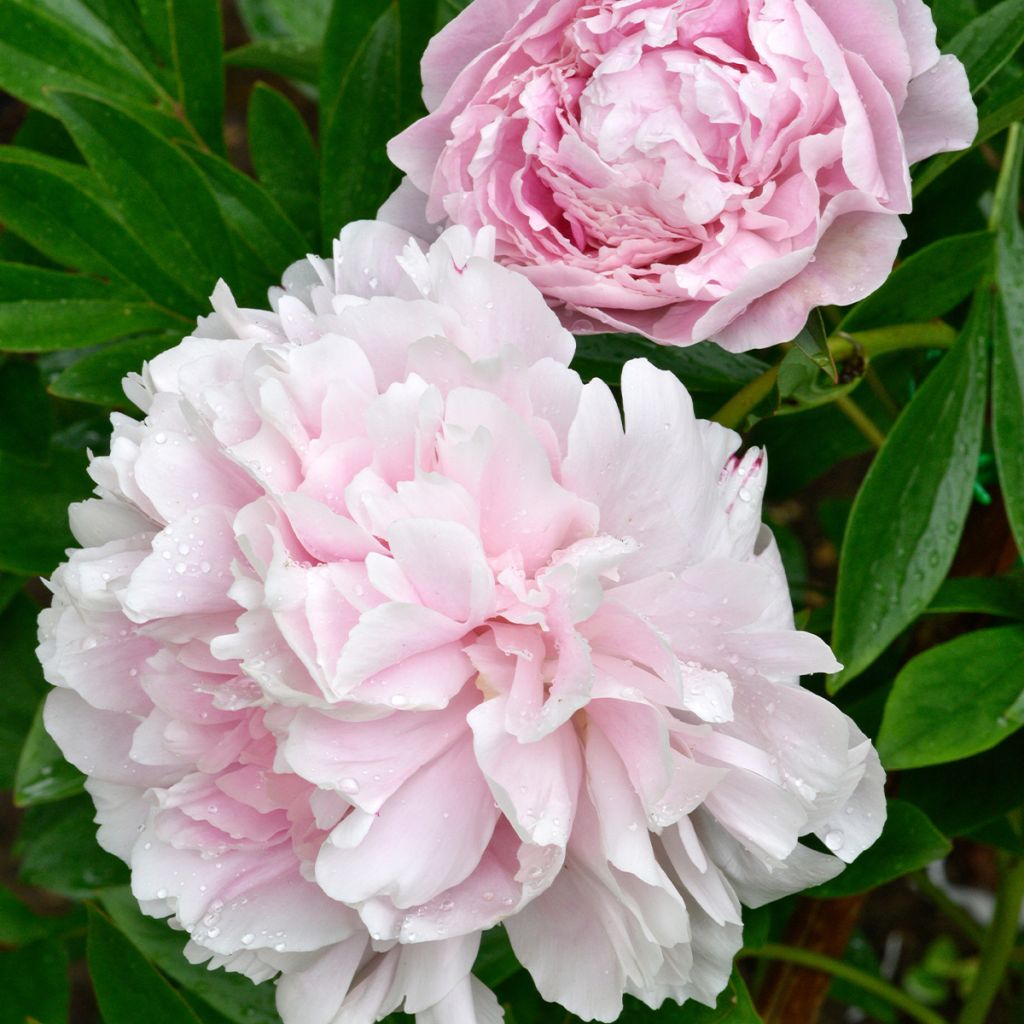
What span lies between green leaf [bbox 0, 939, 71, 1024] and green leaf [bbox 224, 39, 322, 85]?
0.57 m

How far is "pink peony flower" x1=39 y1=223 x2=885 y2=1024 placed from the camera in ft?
1.28

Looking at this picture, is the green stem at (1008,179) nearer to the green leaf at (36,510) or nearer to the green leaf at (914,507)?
the green leaf at (914,507)

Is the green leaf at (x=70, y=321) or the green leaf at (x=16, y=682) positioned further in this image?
the green leaf at (x=16, y=682)

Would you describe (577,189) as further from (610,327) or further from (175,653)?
(175,653)

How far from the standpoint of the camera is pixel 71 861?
27.6 inches

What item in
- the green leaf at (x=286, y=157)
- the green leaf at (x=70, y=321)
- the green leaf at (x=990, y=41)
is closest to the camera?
the green leaf at (x=990, y=41)

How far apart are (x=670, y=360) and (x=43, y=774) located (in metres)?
0.39

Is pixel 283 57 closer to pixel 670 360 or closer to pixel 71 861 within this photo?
pixel 670 360

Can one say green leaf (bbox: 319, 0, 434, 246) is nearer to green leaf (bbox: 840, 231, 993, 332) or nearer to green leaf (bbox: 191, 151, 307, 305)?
green leaf (bbox: 191, 151, 307, 305)

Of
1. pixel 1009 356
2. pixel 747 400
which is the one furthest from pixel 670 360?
pixel 1009 356

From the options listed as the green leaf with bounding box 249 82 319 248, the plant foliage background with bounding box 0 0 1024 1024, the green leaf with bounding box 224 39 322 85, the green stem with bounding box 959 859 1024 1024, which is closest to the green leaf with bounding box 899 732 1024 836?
the plant foliage background with bounding box 0 0 1024 1024

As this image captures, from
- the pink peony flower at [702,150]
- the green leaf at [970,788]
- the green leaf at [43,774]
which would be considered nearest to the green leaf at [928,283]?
the pink peony flower at [702,150]

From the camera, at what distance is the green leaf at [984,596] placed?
1.89 feet

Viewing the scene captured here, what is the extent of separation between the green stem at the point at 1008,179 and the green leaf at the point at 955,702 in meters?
0.20
